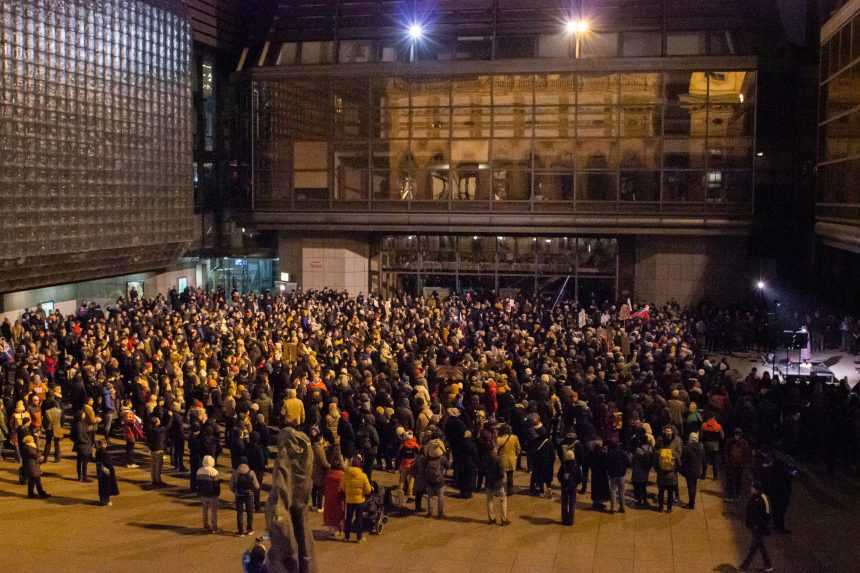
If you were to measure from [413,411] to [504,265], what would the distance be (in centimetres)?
2452

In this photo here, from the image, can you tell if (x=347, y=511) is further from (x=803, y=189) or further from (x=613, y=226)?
(x=803, y=189)

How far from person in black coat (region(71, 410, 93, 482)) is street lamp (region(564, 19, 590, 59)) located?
29017mm

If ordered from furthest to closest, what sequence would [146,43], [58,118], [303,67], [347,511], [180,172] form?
[303,67] → [180,172] → [146,43] → [58,118] → [347,511]

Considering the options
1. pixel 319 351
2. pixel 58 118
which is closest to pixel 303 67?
pixel 58 118

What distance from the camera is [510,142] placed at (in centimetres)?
4159

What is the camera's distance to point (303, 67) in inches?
1683

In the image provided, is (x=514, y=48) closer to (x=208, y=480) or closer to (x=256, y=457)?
(x=256, y=457)

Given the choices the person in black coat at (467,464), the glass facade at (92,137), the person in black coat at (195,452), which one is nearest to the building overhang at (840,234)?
the person in black coat at (467,464)

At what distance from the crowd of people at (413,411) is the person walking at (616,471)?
0.11ft

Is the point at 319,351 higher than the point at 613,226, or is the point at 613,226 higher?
the point at 613,226

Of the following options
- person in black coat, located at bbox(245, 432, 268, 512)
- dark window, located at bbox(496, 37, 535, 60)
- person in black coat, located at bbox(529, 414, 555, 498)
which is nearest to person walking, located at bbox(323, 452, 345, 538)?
person in black coat, located at bbox(245, 432, 268, 512)

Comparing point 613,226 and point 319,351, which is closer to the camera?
point 319,351

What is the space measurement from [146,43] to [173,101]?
9.51 feet

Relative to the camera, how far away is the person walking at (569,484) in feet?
51.1
